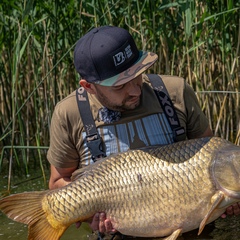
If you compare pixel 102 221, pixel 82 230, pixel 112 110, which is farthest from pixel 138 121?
pixel 82 230

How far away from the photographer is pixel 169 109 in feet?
11.3

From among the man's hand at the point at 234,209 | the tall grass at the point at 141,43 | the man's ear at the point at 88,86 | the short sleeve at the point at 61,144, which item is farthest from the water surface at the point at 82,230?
the man's ear at the point at 88,86

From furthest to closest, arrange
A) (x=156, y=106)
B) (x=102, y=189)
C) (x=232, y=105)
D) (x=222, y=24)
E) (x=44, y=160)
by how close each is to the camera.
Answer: (x=44, y=160), (x=232, y=105), (x=222, y=24), (x=156, y=106), (x=102, y=189)

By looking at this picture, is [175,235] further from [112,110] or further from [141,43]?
[141,43]

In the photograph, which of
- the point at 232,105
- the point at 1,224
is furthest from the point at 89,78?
the point at 232,105

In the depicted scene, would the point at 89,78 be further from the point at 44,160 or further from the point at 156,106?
the point at 44,160

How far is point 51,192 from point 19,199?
16 cm

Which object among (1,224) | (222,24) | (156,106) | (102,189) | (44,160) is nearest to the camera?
(102,189)

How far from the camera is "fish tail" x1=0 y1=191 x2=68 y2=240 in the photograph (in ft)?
10.6

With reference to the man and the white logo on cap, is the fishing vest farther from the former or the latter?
the white logo on cap

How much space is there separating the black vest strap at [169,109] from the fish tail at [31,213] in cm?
73

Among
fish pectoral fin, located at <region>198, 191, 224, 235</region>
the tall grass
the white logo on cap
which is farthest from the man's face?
the tall grass

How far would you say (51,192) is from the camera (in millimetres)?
3236

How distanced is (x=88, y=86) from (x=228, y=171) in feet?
2.74
